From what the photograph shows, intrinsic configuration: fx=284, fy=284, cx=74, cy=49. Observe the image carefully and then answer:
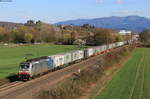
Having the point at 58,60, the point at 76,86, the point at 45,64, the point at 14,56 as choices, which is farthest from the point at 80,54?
the point at 76,86

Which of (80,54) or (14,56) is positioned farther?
(14,56)

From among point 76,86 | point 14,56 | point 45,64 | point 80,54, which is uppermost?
point 76,86

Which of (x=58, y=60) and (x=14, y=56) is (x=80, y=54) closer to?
(x=58, y=60)

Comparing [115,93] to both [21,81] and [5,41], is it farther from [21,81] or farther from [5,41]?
[5,41]

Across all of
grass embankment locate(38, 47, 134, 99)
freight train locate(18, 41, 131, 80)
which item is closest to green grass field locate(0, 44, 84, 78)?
freight train locate(18, 41, 131, 80)

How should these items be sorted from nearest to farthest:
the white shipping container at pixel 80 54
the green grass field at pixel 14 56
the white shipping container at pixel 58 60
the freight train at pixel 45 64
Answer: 1. the freight train at pixel 45 64
2. the white shipping container at pixel 58 60
3. the green grass field at pixel 14 56
4. the white shipping container at pixel 80 54

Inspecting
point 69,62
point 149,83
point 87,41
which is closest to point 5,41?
point 87,41

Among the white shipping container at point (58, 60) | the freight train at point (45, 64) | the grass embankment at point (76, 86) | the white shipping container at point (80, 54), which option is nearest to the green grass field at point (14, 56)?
the freight train at point (45, 64)

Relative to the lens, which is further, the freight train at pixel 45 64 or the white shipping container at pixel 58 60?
the white shipping container at pixel 58 60

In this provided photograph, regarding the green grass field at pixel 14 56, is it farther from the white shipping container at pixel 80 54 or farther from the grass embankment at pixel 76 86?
the grass embankment at pixel 76 86

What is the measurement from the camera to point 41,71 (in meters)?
46.3

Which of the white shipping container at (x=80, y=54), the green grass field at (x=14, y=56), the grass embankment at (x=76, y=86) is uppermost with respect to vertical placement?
the grass embankment at (x=76, y=86)

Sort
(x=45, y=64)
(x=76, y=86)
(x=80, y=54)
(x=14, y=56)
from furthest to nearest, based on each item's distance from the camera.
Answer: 1. (x=14, y=56)
2. (x=80, y=54)
3. (x=45, y=64)
4. (x=76, y=86)

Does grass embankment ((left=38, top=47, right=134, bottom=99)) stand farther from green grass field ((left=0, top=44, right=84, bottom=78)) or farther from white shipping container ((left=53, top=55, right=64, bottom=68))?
green grass field ((left=0, top=44, right=84, bottom=78))
